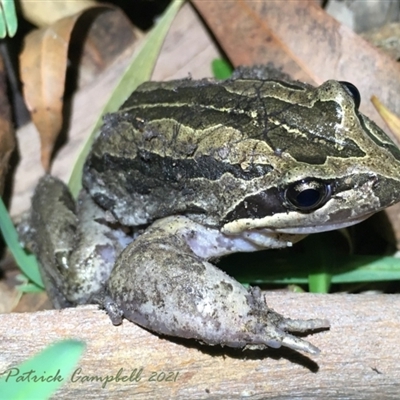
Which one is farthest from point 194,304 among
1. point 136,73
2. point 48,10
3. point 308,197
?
point 48,10

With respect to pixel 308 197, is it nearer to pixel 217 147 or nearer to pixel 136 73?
pixel 217 147

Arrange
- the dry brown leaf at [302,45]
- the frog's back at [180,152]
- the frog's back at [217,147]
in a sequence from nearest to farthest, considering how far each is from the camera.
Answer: the frog's back at [217,147], the frog's back at [180,152], the dry brown leaf at [302,45]

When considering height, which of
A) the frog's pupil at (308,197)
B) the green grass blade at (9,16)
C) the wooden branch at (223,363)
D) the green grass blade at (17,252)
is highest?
the green grass blade at (9,16)

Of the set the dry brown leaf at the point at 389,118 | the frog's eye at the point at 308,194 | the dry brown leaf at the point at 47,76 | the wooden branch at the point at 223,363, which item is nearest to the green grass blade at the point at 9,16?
the dry brown leaf at the point at 47,76

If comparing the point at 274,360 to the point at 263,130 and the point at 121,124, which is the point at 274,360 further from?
the point at 121,124

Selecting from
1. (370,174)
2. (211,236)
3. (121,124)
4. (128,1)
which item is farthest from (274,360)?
(128,1)

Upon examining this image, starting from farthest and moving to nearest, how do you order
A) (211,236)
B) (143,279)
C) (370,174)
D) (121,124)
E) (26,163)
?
(26,163) → (121,124) → (211,236) → (143,279) → (370,174)

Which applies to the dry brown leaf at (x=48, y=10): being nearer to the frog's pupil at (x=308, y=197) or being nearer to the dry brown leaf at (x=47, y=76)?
the dry brown leaf at (x=47, y=76)
